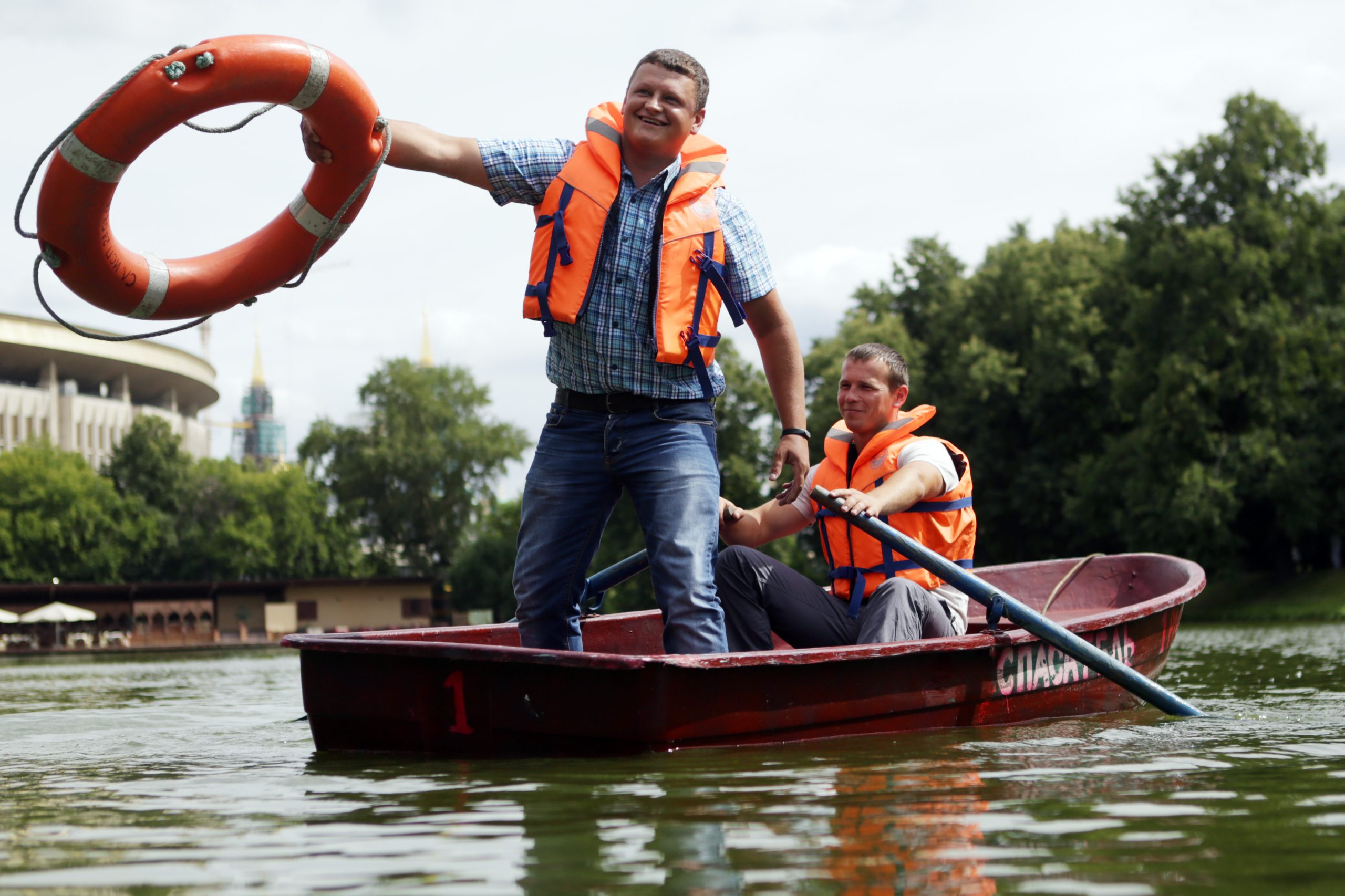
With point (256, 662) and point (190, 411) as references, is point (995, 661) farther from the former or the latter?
point (190, 411)

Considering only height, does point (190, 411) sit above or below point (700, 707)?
above

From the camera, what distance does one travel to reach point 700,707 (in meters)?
4.46

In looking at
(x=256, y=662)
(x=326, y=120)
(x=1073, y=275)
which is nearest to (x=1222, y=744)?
(x=326, y=120)

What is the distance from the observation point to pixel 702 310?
179 inches

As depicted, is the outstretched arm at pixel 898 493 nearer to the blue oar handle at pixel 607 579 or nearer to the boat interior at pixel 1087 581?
the blue oar handle at pixel 607 579

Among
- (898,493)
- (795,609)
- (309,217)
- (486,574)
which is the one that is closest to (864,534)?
(898,493)

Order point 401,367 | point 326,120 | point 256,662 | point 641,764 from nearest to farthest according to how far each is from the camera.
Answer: point 641,764
point 326,120
point 256,662
point 401,367

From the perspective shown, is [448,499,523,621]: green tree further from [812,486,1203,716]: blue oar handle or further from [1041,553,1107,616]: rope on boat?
[812,486,1203,716]: blue oar handle

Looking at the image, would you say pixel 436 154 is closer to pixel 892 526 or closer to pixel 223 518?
pixel 892 526

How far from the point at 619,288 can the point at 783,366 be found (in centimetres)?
64

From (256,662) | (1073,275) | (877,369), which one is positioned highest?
(1073,275)

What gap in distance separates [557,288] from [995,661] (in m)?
2.23

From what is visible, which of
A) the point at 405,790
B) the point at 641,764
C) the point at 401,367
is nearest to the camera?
the point at 405,790

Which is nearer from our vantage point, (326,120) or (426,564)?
(326,120)
